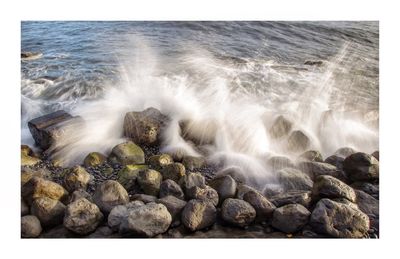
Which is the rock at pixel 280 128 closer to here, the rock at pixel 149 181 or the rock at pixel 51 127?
the rock at pixel 149 181

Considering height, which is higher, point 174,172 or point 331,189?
point 174,172

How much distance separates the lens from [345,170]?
3.87m

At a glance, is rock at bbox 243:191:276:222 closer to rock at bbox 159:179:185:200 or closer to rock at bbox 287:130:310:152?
rock at bbox 159:179:185:200

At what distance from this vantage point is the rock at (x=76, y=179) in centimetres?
360

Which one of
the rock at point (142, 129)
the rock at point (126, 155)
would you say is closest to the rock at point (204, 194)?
the rock at point (126, 155)

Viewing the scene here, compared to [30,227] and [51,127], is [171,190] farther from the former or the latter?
[51,127]

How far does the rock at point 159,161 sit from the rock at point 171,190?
0.91 feet

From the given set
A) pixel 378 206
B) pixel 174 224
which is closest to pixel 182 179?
pixel 174 224

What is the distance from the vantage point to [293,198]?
11.6 feet

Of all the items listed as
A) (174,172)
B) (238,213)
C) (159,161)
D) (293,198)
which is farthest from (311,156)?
(159,161)

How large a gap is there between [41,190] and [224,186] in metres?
1.43

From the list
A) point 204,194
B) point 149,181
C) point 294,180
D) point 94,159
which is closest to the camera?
point 204,194

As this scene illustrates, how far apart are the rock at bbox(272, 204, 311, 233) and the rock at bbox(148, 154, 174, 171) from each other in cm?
106

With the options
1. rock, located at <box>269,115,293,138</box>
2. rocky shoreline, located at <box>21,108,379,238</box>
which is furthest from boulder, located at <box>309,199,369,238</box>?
rock, located at <box>269,115,293,138</box>
